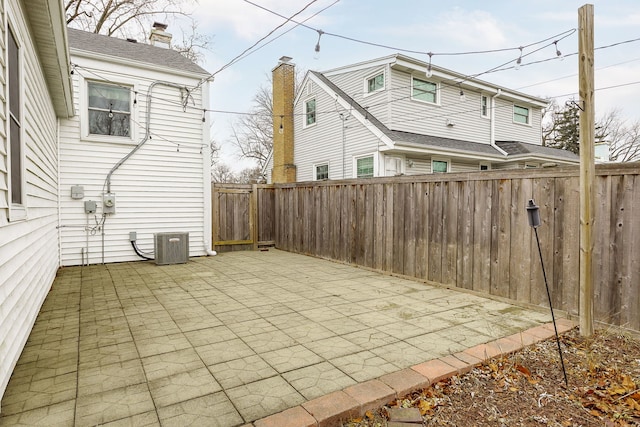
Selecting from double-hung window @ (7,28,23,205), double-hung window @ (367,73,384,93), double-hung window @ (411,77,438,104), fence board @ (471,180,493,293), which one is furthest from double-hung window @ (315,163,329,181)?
double-hung window @ (7,28,23,205)

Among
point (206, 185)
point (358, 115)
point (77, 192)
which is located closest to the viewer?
point (77, 192)

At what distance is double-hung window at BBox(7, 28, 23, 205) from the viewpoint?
2.78m

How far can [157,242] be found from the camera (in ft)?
23.0

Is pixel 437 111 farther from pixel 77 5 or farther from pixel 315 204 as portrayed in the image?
pixel 77 5

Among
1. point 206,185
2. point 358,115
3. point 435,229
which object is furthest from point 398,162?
point 435,229

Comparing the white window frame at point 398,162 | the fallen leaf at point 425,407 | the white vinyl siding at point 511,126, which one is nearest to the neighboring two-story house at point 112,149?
the fallen leaf at point 425,407

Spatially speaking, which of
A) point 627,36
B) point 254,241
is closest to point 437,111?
point 627,36

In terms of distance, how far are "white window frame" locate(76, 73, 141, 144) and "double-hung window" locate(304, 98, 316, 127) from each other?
714 cm

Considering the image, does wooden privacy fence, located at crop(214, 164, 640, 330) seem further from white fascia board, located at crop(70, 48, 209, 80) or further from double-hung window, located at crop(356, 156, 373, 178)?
double-hung window, located at crop(356, 156, 373, 178)

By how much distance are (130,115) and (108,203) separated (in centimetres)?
191

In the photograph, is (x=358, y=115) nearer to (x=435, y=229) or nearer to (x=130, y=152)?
(x=130, y=152)

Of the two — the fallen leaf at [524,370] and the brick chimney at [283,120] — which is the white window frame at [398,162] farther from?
the fallen leaf at [524,370]

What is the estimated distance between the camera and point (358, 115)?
11.6 m

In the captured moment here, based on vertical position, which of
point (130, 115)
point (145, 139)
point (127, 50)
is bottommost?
point (145, 139)
